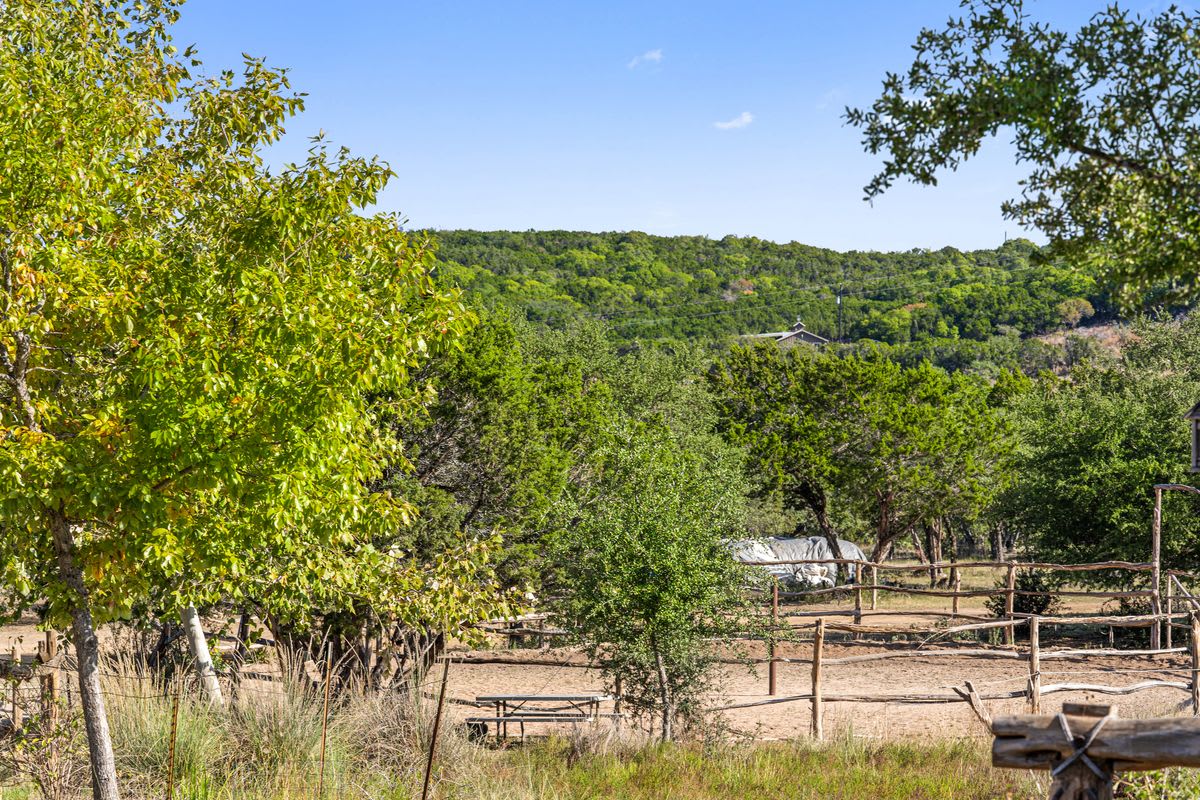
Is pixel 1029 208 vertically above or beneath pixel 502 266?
beneath

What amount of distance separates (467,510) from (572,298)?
185 feet

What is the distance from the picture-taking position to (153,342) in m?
5.34

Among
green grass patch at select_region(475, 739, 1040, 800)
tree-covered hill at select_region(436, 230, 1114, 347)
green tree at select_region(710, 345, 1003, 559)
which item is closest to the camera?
green grass patch at select_region(475, 739, 1040, 800)

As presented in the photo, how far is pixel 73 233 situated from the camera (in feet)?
19.2

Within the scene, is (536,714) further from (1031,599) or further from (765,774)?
(1031,599)

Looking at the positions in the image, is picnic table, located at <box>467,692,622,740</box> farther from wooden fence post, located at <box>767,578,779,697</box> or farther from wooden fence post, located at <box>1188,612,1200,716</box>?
wooden fence post, located at <box>1188,612,1200,716</box>

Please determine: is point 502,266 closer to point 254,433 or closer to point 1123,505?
point 1123,505

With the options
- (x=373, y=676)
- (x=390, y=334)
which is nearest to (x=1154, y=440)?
(x=373, y=676)

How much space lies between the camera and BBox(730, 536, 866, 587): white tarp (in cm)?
2983

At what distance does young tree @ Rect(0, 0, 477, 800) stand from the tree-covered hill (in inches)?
2285

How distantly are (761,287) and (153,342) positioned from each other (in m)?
89.5

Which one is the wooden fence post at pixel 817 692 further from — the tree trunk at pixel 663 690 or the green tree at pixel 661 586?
the tree trunk at pixel 663 690

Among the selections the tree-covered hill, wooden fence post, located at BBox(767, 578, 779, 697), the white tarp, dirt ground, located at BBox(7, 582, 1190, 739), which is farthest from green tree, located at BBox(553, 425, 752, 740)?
the tree-covered hill

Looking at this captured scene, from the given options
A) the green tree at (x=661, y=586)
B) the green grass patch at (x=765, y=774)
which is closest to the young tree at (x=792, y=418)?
the green tree at (x=661, y=586)
